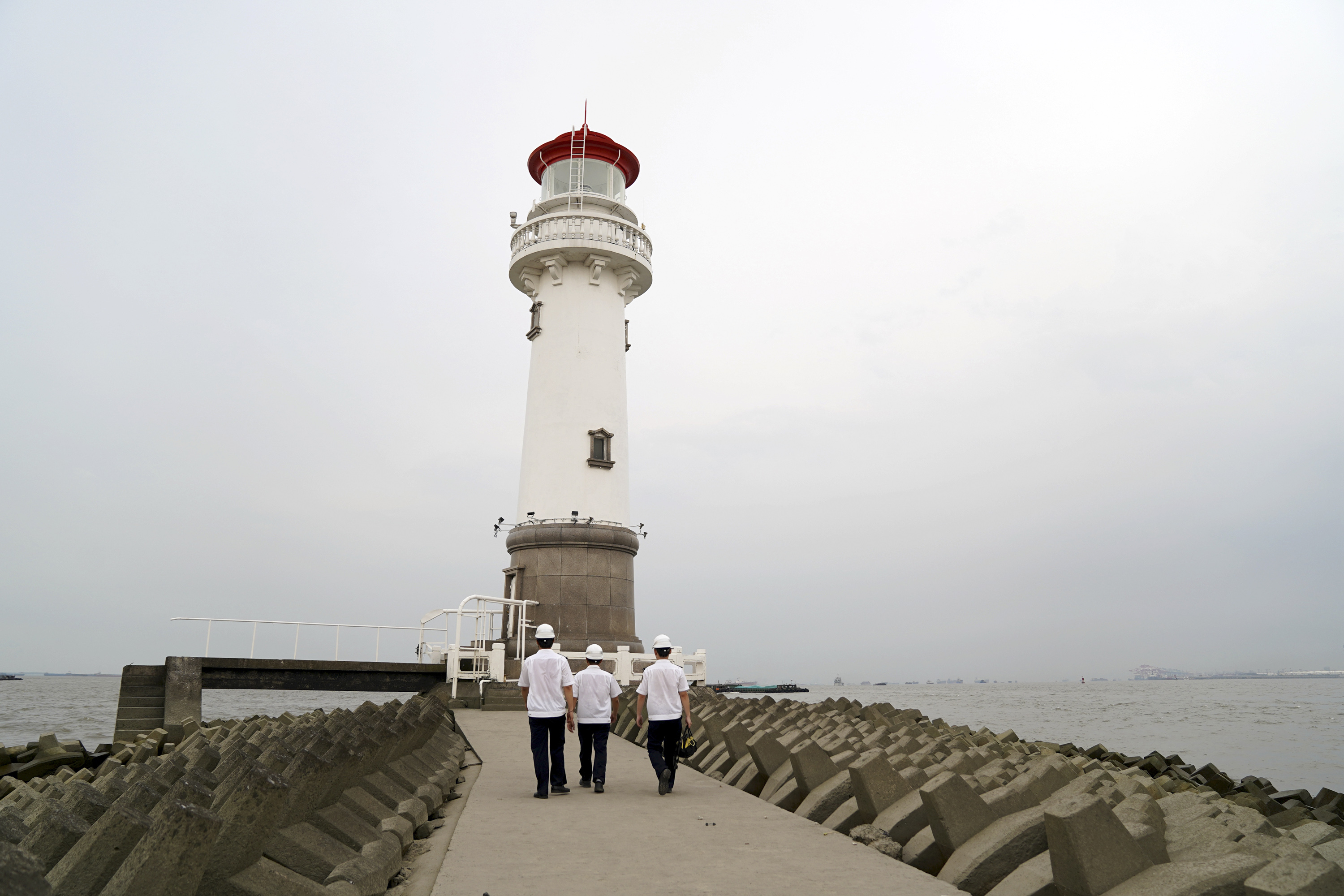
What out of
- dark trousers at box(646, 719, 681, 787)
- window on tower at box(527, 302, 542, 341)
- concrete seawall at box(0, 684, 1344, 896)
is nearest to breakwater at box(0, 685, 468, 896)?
concrete seawall at box(0, 684, 1344, 896)

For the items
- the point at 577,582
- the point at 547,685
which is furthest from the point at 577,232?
the point at 547,685

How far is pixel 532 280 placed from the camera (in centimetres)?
2516

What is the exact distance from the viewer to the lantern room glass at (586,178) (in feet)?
84.1

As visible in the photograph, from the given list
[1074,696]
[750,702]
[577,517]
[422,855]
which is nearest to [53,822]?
[422,855]

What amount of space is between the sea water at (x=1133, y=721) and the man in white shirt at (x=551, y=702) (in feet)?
42.9

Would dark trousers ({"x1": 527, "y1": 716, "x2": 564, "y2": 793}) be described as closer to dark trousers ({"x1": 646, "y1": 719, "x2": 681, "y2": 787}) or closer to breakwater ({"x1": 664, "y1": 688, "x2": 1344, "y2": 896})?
dark trousers ({"x1": 646, "y1": 719, "x2": 681, "y2": 787})

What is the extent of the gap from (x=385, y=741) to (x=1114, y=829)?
250 inches

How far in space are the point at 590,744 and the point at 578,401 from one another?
1474 centimetres

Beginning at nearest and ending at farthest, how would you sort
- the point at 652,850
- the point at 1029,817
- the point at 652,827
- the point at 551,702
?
the point at 1029,817 < the point at 652,850 < the point at 652,827 < the point at 551,702

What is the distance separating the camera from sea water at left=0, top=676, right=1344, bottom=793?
23891mm

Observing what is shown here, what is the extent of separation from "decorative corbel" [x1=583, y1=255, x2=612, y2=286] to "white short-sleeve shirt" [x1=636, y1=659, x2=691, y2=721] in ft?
54.6

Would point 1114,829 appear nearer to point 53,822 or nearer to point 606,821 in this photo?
point 606,821

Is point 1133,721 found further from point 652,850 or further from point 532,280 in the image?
point 652,850

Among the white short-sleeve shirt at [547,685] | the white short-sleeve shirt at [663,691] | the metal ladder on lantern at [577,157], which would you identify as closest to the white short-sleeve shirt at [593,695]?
the white short-sleeve shirt at [547,685]
